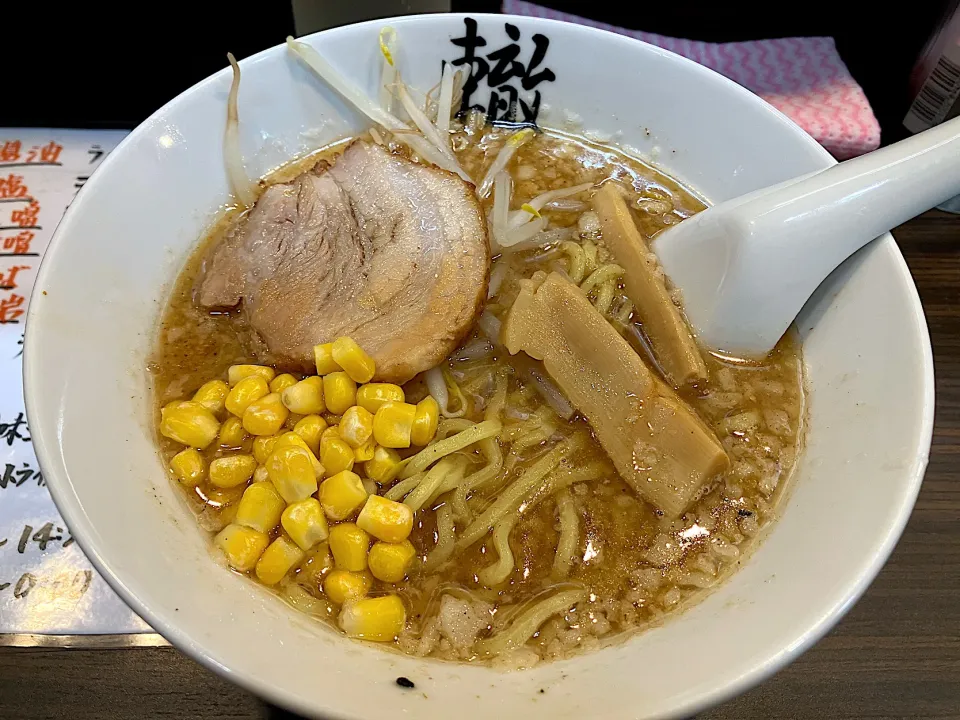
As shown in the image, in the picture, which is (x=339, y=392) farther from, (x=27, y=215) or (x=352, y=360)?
(x=27, y=215)

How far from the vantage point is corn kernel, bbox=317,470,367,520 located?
1.15 metres

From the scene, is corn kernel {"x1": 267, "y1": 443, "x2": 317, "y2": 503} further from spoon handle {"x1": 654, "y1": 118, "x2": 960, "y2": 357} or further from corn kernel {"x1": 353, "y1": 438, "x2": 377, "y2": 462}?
spoon handle {"x1": 654, "y1": 118, "x2": 960, "y2": 357}

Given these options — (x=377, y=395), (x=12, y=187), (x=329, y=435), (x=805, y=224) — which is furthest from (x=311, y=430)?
(x=12, y=187)

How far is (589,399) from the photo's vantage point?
129 cm

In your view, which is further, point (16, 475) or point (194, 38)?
point (194, 38)

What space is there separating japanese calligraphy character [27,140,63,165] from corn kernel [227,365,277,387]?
1197 millimetres

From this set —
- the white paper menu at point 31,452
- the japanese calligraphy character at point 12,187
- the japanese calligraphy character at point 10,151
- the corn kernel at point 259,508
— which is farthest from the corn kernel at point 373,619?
the japanese calligraphy character at point 10,151

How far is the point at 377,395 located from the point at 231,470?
12.1 inches

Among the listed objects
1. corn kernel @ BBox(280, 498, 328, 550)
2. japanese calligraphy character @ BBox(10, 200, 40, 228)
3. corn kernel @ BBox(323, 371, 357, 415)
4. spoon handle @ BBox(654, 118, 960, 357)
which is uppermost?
spoon handle @ BBox(654, 118, 960, 357)

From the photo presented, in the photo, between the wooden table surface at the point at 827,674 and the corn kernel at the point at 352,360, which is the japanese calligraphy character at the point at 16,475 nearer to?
the wooden table surface at the point at 827,674

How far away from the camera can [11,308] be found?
1719mm

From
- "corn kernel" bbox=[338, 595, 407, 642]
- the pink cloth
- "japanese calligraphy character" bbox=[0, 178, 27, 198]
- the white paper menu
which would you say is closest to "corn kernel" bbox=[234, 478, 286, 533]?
"corn kernel" bbox=[338, 595, 407, 642]

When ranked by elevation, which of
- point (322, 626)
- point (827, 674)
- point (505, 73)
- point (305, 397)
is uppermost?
point (505, 73)

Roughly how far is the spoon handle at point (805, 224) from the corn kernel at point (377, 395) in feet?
2.32
